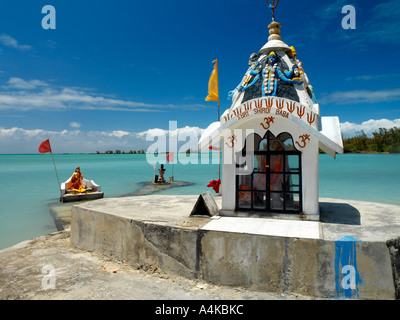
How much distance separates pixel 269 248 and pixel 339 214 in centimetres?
302

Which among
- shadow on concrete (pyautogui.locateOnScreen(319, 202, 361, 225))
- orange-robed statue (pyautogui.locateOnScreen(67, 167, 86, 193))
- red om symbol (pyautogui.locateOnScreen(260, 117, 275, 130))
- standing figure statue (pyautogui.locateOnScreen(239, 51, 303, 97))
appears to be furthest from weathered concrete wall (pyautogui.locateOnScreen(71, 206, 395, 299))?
orange-robed statue (pyautogui.locateOnScreen(67, 167, 86, 193))

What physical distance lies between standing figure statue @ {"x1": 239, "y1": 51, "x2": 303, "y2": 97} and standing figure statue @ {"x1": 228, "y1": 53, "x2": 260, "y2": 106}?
→ 3.5 inches

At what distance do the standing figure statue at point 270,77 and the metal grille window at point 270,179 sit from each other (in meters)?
1.06

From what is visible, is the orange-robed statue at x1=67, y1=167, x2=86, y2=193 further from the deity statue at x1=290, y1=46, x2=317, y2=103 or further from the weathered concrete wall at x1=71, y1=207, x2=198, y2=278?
the deity statue at x1=290, y1=46, x2=317, y2=103

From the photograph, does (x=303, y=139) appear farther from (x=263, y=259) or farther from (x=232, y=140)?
(x=263, y=259)

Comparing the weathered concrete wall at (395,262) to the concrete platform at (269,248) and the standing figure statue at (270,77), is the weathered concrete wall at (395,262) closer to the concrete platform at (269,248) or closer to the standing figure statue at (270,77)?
the concrete platform at (269,248)

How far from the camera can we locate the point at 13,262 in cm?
777

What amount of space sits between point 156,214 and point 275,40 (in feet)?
18.3

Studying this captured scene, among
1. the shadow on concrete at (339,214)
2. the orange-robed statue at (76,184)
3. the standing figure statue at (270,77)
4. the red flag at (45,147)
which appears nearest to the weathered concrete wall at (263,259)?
the shadow on concrete at (339,214)

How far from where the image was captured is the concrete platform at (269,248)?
4.99 m

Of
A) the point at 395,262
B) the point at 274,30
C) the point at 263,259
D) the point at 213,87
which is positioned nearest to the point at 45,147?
the point at 213,87

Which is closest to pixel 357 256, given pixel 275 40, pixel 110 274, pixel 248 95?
pixel 248 95

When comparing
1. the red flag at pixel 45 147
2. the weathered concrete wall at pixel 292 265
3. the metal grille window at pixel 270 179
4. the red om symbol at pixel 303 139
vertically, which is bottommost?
the weathered concrete wall at pixel 292 265
